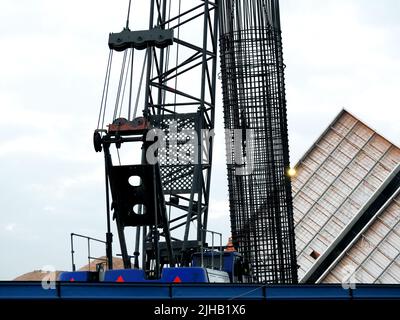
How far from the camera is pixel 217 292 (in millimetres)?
13031

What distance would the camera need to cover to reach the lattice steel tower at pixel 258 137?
27.4 metres

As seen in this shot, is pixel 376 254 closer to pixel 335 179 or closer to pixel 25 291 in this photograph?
pixel 335 179

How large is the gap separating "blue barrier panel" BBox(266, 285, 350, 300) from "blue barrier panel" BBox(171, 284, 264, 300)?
0.67 ft

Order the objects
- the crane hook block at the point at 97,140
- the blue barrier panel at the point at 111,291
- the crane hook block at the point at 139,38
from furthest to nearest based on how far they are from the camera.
Answer: the crane hook block at the point at 139,38 → the crane hook block at the point at 97,140 → the blue barrier panel at the point at 111,291

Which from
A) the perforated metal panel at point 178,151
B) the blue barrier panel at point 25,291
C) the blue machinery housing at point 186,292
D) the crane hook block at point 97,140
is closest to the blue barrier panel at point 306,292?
the blue machinery housing at point 186,292

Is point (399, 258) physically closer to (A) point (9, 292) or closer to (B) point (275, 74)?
(B) point (275, 74)

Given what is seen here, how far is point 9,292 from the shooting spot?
1297cm

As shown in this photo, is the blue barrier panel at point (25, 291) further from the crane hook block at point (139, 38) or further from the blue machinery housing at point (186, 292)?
the crane hook block at point (139, 38)

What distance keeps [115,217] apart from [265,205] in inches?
437

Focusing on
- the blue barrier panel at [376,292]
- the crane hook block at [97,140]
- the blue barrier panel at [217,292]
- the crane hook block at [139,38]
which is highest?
the crane hook block at [139,38]

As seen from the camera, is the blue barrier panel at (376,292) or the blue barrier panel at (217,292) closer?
the blue barrier panel at (217,292)

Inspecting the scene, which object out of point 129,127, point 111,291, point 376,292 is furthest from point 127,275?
point 376,292

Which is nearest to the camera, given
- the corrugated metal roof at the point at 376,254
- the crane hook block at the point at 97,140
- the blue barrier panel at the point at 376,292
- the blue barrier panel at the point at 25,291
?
the blue barrier panel at the point at 25,291

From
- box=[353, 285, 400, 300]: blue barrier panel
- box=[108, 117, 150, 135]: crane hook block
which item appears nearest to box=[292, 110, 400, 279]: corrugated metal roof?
box=[108, 117, 150, 135]: crane hook block
